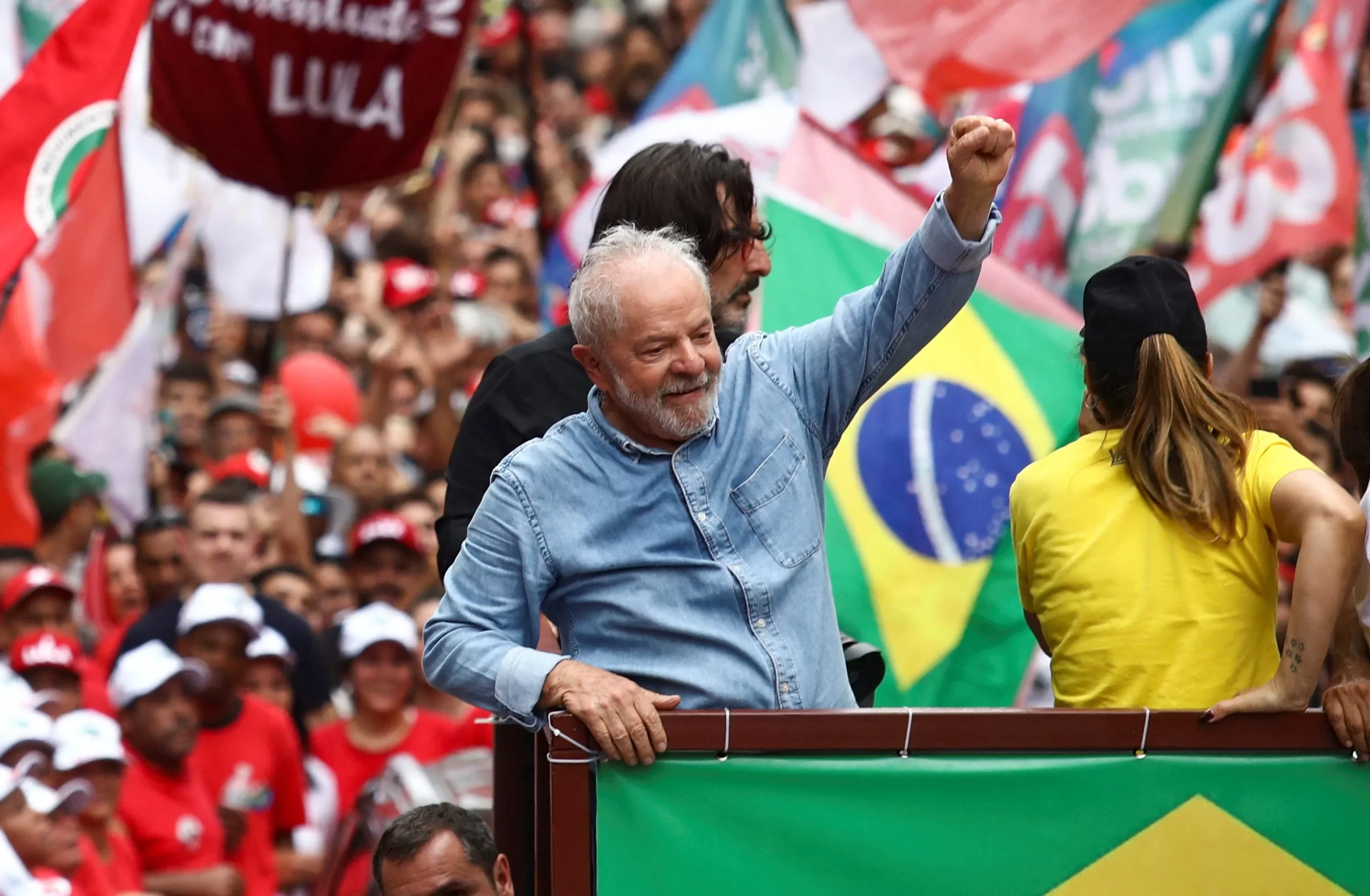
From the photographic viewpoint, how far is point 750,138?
837cm

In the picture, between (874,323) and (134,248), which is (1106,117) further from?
(874,323)

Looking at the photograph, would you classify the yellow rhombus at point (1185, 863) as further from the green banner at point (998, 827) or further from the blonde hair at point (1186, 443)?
the blonde hair at point (1186, 443)

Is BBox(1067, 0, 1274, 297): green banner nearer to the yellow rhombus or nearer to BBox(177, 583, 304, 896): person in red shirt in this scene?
BBox(177, 583, 304, 896): person in red shirt

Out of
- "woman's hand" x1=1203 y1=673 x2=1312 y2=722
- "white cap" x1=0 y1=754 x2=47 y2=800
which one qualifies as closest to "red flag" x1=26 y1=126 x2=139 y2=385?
"white cap" x1=0 y1=754 x2=47 y2=800

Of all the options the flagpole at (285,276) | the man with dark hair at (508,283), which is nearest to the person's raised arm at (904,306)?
the flagpole at (285,276)

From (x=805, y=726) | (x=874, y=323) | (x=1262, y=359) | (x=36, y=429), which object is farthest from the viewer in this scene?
(x=1262, y=359)

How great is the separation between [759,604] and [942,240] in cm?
61

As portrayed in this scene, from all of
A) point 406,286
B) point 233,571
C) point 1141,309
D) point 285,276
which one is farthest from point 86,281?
point 1141,309

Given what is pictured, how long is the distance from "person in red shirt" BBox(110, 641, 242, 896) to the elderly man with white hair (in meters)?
2.90

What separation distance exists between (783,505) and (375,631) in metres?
3.53

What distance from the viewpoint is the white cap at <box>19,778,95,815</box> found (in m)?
5.18

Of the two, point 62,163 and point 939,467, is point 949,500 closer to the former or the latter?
point 939,467

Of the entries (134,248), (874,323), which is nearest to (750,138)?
(134,248)

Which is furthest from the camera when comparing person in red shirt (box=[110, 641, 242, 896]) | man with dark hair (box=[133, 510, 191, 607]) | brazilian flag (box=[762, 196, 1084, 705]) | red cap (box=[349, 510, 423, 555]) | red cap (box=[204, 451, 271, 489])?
red cap (box=[204, 451, 271, 489])
